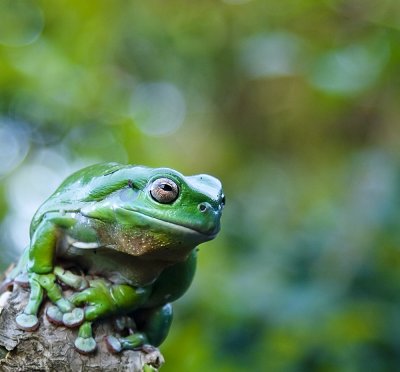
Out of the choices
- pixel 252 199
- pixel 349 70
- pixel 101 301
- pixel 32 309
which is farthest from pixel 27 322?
pixel 252 199

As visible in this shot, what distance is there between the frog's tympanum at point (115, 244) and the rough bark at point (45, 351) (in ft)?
0.05

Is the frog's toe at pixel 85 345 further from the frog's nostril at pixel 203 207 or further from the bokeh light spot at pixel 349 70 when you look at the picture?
the bokeh light spot at pixel 349 70

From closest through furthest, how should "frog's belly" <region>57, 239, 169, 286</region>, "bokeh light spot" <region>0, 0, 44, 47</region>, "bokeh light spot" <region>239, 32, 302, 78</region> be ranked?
"frog's belly" <region>57, 239, 169, 286</region> → "bokeh light spot" <region>0, 0, 44, 47</region> → "bokeh light spot" <region>239, 32, 302, 78</region>

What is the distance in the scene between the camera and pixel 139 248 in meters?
1.25

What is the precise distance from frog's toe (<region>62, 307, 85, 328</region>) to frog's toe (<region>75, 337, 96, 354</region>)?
0.03m

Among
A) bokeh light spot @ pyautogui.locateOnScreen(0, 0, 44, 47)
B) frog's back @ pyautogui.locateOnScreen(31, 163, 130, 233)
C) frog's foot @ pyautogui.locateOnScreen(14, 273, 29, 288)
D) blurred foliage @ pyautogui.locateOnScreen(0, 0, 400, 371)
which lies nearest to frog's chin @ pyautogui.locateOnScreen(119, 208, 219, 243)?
frog's back @ pyautogui.locateOnScreen(31, 163, 130, 233)

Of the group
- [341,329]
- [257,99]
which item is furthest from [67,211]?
[257,99]

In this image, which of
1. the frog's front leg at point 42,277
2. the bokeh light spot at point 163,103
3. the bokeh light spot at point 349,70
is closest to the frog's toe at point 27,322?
the frog's front leg at point 42,277

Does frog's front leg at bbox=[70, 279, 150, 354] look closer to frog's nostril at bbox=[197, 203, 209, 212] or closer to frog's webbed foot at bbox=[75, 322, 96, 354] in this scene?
frog's webbed foot at bbox=[75, 322, 96, 354]

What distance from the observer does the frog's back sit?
1322mm

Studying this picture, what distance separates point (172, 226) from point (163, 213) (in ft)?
0.11

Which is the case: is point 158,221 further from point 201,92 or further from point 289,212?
point 201,92

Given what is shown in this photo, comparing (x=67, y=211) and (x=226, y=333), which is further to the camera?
(x=226, y=333)

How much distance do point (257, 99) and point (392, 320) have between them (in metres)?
3.20
